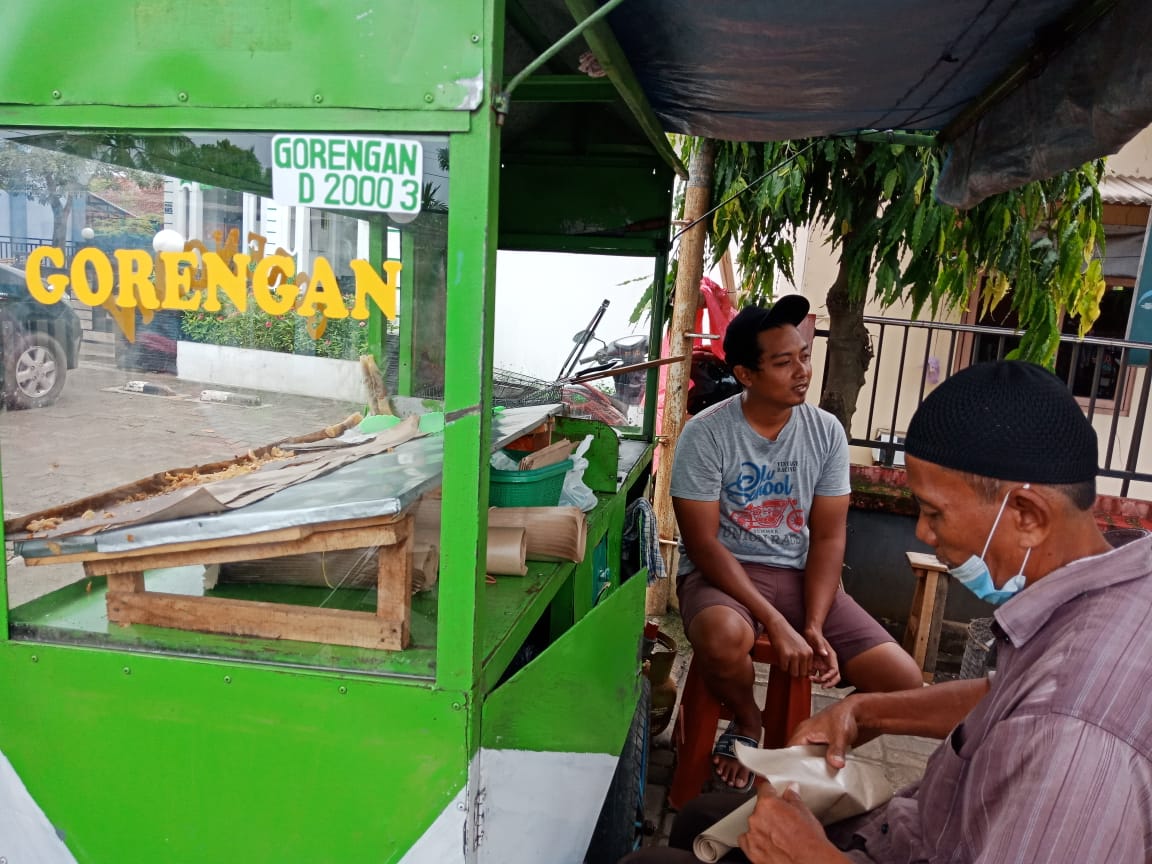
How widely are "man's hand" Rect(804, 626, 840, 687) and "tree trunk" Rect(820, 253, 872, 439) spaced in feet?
6.25

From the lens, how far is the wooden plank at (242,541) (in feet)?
4.82

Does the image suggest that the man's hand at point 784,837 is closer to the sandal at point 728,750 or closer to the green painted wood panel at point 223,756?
the green painted wood panel at point 223,756

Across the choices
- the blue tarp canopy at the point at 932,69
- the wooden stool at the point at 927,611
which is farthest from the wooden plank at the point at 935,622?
the blue tarp canopy at the point at 932,69

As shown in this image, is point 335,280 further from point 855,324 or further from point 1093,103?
point 855,324

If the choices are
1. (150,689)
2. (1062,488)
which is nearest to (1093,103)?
(1062,488)

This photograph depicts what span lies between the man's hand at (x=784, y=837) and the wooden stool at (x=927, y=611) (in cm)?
279

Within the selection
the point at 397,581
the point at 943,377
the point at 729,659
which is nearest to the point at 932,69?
the point at 729,659

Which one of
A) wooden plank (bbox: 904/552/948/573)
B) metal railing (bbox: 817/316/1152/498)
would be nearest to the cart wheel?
wooden plank (bbox: 904/552/948/573)

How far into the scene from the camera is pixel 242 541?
150 cm

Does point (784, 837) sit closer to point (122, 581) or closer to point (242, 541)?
point (242, 541)

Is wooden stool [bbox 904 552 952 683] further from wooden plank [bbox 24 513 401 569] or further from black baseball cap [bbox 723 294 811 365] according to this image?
wooden plank [bbox 24 513 401 569]

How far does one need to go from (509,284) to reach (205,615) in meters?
2.08

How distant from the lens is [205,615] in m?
1.55

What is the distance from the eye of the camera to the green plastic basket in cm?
206
